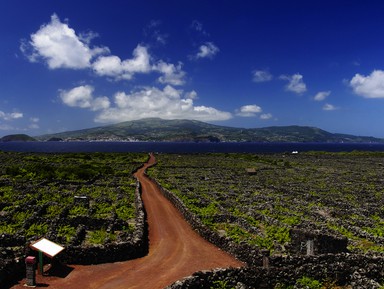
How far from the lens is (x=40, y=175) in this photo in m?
68.1

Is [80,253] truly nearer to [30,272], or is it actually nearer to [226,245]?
[30,272]

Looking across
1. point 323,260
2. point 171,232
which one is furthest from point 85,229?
point 323,260

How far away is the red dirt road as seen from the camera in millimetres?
20375

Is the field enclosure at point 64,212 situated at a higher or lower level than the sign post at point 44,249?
lower

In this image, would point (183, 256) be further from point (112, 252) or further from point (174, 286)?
point (174, 286)

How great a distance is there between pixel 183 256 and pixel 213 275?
7164mm

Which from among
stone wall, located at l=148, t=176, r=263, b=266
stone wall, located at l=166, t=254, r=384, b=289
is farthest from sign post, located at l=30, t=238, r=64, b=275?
stone wall, located at l=148, t=176, r=263, b=266

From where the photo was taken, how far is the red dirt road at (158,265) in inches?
802

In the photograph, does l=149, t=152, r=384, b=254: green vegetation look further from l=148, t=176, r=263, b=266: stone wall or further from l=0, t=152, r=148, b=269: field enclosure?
l=0, t=152, r=148, b=269: field enclosure

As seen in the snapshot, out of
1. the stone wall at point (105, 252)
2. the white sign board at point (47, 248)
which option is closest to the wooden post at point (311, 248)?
the stone wall at point (105, 252)

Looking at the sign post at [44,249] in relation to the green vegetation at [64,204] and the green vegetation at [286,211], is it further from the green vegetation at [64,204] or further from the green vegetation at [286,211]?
the green vegetation at [286,211]

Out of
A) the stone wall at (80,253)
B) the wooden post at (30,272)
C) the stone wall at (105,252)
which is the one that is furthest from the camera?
the stone wall at (105,252)

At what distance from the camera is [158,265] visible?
23.6m

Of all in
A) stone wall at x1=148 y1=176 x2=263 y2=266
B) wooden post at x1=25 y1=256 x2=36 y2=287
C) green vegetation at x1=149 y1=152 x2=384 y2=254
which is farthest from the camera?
green vegetation at x1=149 y1=152 x2=384 y2=254
